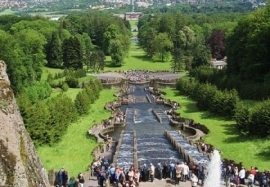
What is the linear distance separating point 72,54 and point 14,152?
114559 mm

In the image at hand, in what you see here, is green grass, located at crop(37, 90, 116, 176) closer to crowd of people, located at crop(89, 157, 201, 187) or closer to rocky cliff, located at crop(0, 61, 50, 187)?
crowd of people, located at crop(89, 157, 201, 187)

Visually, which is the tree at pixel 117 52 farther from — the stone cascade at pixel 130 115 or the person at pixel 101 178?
the person at pixel 101 178

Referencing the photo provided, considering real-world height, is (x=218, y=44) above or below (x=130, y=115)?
above

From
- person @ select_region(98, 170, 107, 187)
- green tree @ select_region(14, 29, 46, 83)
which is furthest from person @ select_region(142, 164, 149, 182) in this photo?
green tree @ select_region(14, 29, 46, 83)

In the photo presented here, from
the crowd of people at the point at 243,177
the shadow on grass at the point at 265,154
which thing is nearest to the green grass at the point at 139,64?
the shadow on grass at the point at 265,154

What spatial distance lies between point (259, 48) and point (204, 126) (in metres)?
28.3

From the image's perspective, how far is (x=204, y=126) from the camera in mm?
57375

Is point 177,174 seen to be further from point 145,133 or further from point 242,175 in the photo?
point 145,133

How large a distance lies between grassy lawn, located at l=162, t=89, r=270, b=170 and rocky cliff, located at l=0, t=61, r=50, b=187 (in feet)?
107

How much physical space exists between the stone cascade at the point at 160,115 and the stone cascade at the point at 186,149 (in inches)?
448

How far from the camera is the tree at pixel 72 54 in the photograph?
12200 centimetres

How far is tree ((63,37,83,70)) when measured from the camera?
122m

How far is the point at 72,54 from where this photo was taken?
12188cm

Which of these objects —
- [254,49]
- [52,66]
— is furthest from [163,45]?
[254,49]
